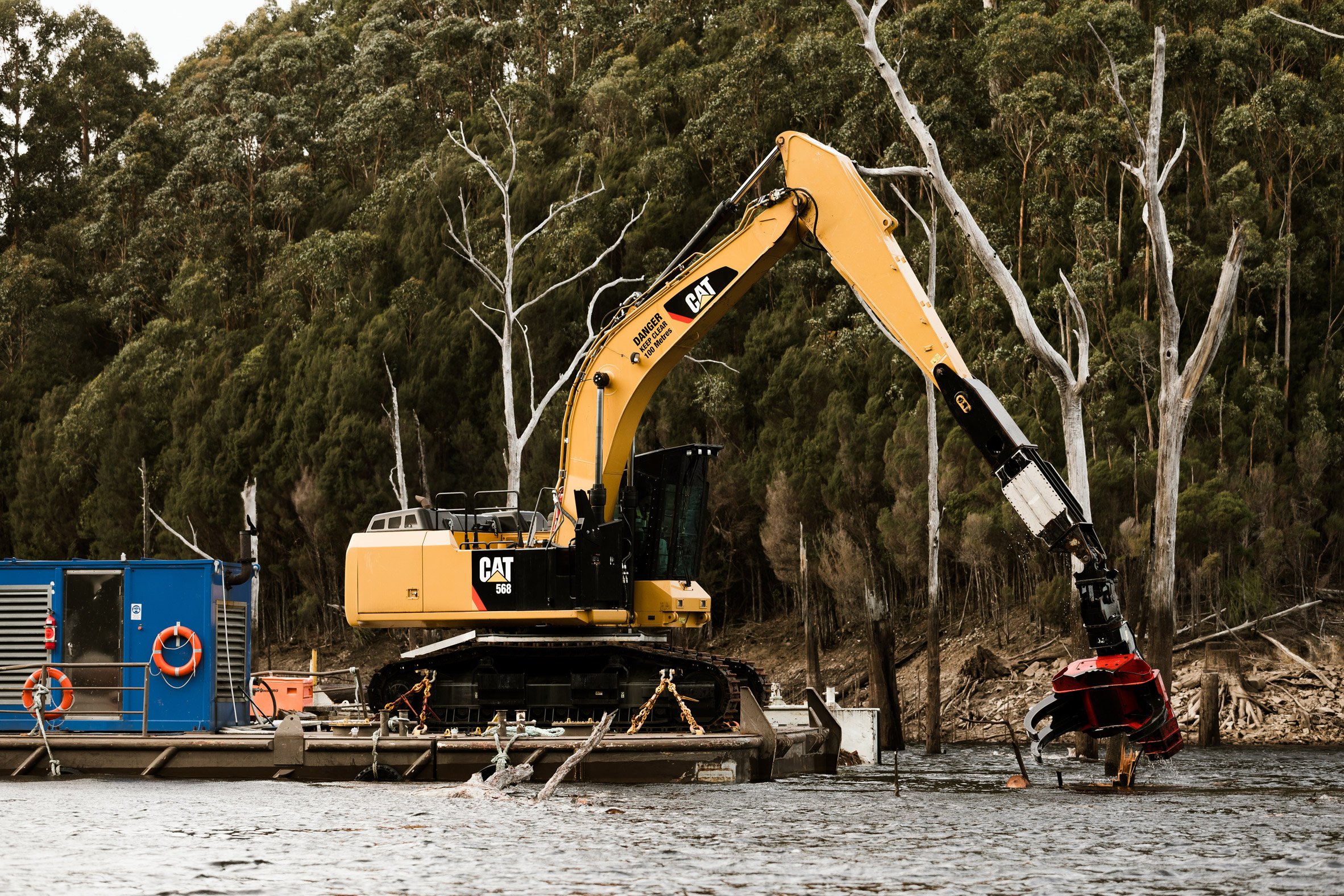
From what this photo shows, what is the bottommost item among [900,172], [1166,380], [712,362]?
[1166,380]

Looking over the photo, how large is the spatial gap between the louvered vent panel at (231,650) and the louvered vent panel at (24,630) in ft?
6.70

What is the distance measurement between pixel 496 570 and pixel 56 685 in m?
5.47

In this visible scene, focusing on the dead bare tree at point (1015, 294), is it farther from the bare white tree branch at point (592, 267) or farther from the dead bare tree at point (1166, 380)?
the bare white tree branch at point (592, 267)

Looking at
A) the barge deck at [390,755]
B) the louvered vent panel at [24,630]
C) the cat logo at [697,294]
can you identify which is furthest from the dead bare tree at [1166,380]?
the louvered vent panel at [24,630]

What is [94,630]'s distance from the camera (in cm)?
1842

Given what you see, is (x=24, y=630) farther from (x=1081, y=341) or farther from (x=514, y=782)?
(x=1081, y=341)

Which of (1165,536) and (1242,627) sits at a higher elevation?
(1165,536)

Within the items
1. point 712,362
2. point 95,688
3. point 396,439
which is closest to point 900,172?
point 95,688

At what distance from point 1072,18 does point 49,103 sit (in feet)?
156

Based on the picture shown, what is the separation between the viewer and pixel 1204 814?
1434cm

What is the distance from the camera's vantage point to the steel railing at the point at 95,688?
1745 cm

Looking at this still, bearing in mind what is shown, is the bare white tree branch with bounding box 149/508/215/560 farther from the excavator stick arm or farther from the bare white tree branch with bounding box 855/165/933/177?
the bare white tree branch with bounding box 855/165/933/177

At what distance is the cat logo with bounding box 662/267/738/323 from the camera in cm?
1898

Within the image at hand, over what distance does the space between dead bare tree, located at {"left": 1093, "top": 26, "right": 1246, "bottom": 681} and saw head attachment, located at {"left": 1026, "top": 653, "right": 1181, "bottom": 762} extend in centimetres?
633
